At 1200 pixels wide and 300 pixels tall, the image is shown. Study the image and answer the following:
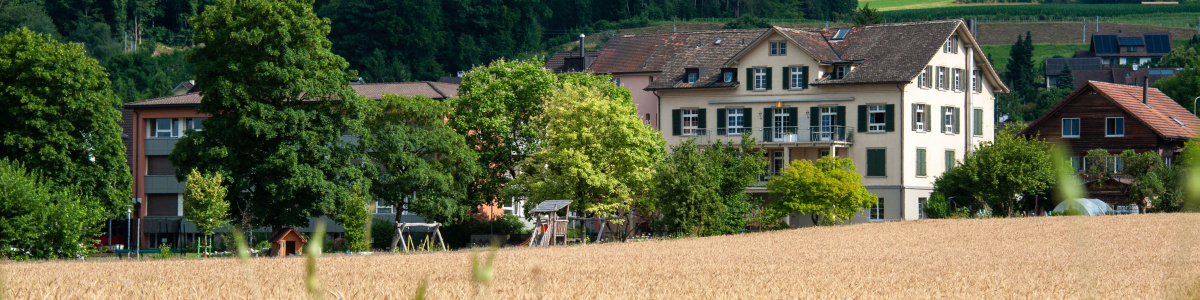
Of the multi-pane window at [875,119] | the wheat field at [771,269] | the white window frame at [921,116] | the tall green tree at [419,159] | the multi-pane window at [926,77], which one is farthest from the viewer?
the white window frame at [921,116]

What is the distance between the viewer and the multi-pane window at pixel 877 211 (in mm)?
62031

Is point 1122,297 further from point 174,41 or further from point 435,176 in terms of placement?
point 174,41

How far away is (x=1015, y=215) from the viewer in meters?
58.4

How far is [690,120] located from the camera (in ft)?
217

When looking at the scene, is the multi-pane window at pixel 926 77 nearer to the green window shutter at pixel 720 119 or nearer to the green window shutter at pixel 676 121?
A: the green window shutter at pixel 720 119

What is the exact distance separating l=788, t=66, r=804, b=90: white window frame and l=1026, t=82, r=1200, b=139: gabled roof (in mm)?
15364

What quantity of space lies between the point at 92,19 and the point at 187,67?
18522mm

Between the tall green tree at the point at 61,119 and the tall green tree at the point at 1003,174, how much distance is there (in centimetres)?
3513

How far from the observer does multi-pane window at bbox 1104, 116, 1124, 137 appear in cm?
6956

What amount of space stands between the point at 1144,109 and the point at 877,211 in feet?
61.3

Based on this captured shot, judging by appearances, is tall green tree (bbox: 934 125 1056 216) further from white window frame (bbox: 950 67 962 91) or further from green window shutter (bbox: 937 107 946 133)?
white window frame (bbox: 950 67 962 91)

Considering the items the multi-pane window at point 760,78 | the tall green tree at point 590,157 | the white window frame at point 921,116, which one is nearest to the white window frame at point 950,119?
the white window frame at point 921,116

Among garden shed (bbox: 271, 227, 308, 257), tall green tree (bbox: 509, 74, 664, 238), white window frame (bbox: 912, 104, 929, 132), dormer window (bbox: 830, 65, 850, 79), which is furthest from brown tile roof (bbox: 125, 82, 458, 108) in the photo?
white window frame (bbox: 912, 104, 929, 132)

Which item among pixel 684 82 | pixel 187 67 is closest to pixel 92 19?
pixel 187 67
